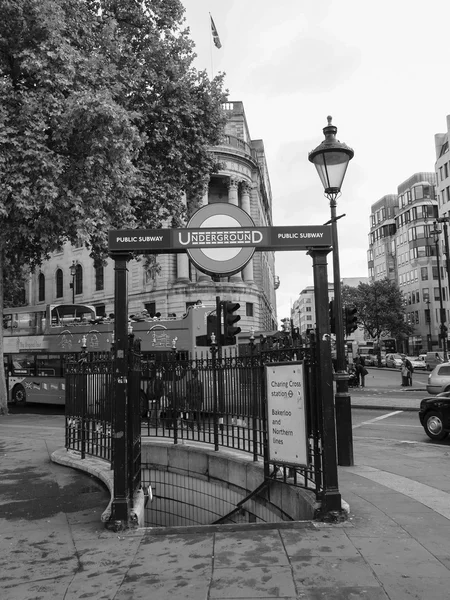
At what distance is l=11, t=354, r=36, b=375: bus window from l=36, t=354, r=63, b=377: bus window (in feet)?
1.24

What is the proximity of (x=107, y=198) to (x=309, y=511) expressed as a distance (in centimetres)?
1510

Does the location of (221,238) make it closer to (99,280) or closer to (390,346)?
(99,280)

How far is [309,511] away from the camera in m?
5.89

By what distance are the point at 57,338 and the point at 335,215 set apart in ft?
60.9

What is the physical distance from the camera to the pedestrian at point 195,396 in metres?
9.54

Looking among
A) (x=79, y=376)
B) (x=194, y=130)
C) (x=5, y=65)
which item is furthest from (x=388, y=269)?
(x=79, y=376)

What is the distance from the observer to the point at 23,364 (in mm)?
25781

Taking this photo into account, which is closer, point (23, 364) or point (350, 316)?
point (350, 316)

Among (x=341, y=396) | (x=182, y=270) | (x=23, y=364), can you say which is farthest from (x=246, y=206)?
(x=341, y=396)

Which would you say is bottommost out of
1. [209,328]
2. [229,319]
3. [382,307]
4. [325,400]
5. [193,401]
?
[193,401]

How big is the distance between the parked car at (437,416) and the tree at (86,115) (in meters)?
11.2

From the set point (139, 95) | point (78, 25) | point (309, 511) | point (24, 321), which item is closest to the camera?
point (309, 511)

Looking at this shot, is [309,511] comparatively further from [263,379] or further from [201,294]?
[201,294]

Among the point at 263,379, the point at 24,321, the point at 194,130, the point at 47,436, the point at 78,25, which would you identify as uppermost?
the point at 78,25
